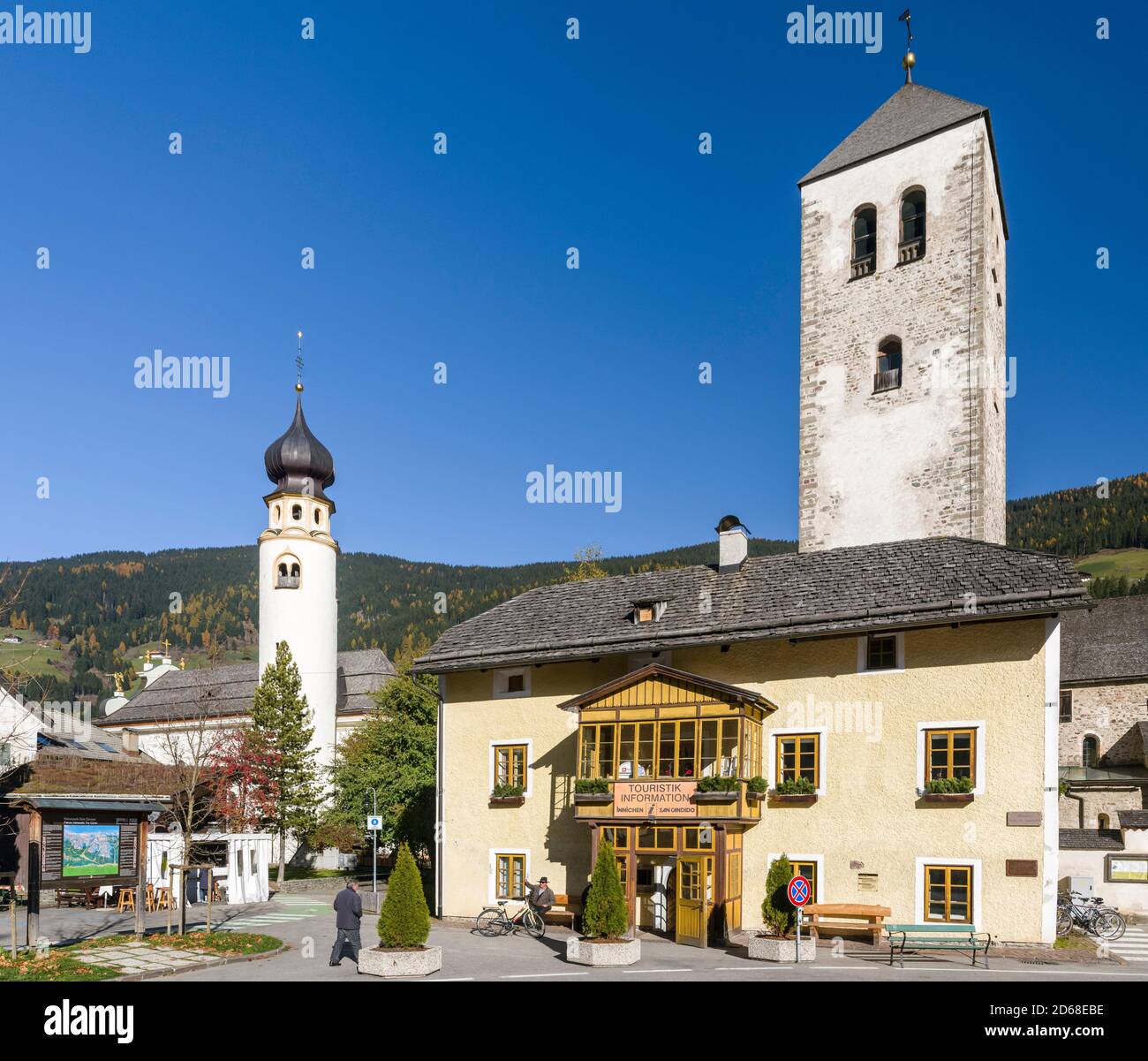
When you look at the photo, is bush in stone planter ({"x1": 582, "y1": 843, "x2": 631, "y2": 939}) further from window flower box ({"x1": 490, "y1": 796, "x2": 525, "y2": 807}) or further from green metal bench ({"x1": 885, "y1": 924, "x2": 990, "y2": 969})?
window flower box ({"x1": 490, "y1": 796, "x2": 525, "y2": 807})

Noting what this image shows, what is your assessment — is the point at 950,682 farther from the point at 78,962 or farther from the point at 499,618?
the point at 78,962

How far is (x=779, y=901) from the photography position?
66.3ft

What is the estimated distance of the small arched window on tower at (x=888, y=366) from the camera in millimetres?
32875

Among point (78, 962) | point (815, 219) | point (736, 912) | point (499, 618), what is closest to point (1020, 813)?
point (736, 912)

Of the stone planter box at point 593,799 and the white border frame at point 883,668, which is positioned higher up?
the white border frame at point 883,668

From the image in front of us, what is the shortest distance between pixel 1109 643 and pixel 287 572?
44226 millimetres

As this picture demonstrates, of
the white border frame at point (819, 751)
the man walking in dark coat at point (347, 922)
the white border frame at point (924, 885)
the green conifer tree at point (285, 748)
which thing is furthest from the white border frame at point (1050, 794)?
the green conifer tree at point (285, 748)

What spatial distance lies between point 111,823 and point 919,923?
71.5 ft

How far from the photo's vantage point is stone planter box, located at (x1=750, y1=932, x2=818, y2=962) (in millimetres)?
19844

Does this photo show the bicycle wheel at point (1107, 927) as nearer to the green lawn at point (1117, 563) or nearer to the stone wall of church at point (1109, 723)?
the stone wall of church at point (1109, 723)

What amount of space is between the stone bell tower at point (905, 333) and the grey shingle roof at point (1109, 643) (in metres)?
20.2

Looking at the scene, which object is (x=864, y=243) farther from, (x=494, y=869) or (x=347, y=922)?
(x=347, y=922)

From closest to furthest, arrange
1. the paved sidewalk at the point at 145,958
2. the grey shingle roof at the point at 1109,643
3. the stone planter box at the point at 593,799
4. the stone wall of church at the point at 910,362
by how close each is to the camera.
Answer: the paved sidewalk at the point at 145,958, the stone planter box at the point at 593,799, the stone wall of church at the point at 910,362, the grey shingle roof at the point at 1109,643

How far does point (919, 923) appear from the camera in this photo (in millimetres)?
22156
